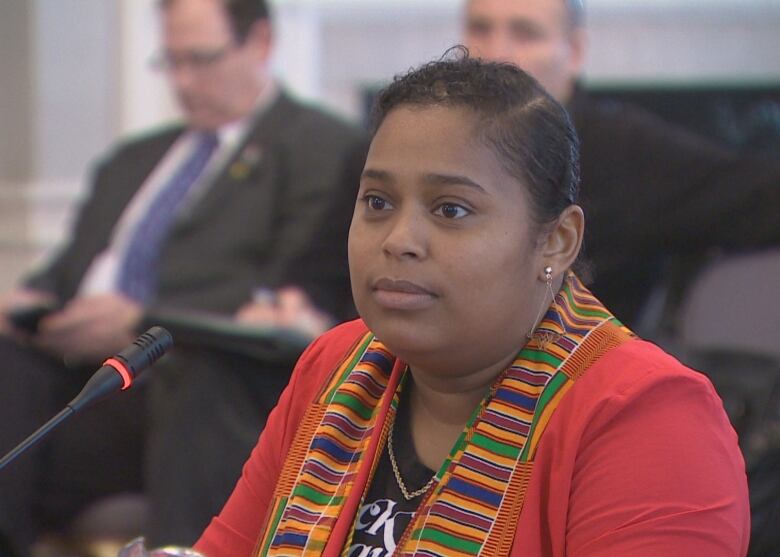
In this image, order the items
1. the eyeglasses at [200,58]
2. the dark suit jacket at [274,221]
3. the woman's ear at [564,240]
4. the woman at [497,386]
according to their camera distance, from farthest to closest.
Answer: the eyeglasses at [200,58]
the dark suit jacket at [274,221]
the woman's ear at [564,240]
the woman at [497,386]

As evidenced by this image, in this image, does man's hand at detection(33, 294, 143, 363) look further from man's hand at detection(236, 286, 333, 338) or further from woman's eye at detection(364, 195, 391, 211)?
woman's eye at detection(364, 195, 391, 211)

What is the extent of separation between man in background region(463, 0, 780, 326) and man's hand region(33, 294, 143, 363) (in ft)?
3.16

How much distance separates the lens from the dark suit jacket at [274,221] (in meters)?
2.72

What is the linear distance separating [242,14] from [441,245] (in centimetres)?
211

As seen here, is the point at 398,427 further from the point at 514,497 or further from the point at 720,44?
the point at 720,44

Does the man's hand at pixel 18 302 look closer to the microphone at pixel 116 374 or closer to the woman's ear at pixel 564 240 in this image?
the microphone at pixel 116 374

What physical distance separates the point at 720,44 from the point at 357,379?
2.60 meters

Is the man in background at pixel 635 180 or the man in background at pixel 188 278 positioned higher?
the man in background at pixel 635 180

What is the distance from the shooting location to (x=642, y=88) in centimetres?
305

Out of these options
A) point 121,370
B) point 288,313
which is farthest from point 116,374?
point 288,313

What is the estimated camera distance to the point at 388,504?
1242 mm

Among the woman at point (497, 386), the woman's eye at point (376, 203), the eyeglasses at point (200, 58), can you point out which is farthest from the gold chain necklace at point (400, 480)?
the eyeglasses at point (200, 58)

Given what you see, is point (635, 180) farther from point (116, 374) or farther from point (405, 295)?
point (116, 374)

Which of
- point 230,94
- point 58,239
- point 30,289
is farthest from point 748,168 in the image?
point 58,239
